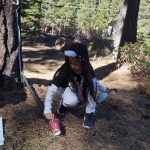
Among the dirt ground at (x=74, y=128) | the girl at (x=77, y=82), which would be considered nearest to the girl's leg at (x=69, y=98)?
the girl at (x=77, y=82)

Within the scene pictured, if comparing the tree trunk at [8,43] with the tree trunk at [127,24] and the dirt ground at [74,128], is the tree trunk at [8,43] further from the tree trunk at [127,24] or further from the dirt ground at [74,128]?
the tree trunk at [127,24]

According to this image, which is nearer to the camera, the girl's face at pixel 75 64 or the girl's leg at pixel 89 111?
the girl's face at pixel 75 64

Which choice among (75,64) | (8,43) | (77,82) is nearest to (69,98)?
(77,82)

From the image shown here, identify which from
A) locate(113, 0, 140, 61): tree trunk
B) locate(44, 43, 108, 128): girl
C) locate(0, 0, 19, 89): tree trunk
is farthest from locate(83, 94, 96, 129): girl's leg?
locate(113, 0, 140, 61): tree trunk

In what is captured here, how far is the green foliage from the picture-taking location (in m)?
10.6

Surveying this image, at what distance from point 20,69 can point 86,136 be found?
67.7 inches

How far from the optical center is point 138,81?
10469mm

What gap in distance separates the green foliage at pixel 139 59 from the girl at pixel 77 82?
540 centimetres

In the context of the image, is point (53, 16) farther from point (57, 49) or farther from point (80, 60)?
point (80, 60)

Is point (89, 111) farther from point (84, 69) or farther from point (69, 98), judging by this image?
point (84, 69)

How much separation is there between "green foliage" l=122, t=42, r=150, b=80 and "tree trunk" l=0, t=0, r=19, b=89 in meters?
5.42

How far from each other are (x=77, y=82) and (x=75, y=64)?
13.3 inches

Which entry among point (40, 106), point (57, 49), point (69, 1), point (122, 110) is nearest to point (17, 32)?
point (40, 106)

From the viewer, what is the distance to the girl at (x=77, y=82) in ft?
15.9
